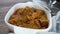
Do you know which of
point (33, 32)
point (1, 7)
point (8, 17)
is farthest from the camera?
point (1, 7)

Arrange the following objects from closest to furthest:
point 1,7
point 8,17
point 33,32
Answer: point 33,32, point 8,17, point 1,7

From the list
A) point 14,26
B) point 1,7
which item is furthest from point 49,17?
point 1,7

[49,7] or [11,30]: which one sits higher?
[49,7]

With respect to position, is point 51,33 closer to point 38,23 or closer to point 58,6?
point 38,23

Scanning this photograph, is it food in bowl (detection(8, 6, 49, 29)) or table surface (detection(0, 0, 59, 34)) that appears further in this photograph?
table surface (detection(0, 0, 59, 34))

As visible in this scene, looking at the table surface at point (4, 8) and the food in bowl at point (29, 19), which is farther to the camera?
the table surface at point (4, 8)

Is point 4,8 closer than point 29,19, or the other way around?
point 29,19

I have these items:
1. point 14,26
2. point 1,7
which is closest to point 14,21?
point 14,26

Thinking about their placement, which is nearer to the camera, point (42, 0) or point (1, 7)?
point (42, 0)
